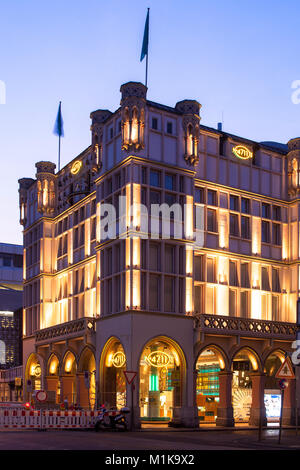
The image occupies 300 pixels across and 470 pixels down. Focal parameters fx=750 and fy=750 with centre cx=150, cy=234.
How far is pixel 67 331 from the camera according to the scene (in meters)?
50.3

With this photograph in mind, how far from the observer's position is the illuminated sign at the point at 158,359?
4534 centimetres

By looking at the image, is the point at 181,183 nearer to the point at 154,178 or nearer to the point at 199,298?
the point at 154,178

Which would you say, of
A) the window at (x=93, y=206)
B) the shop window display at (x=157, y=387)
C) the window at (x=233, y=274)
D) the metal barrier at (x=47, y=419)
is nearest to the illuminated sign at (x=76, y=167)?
the window at (x=93, y=206)

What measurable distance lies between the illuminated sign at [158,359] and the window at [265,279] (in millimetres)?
9224

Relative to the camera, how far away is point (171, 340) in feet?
146

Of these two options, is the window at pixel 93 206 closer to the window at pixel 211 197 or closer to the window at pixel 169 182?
the window at pixel 169 182

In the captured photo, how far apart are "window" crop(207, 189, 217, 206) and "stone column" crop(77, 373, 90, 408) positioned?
1407 cm

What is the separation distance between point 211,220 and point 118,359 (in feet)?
36.1

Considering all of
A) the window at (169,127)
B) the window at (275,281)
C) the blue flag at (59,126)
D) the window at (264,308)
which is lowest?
the window at (264,308)

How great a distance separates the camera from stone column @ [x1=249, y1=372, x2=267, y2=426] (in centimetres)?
4650

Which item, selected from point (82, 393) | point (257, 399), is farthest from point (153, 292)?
point (257, 399)

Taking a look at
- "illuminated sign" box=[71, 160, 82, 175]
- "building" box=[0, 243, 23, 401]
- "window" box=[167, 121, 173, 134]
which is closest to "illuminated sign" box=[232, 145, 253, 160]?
"window" box=[167, 121, 173, 134]
